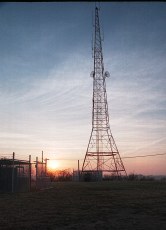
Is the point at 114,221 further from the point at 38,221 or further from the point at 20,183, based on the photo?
the point at 20,183

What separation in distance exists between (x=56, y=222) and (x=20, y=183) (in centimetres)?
1456

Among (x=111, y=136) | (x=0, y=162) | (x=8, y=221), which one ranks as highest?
(x=111, y=136)

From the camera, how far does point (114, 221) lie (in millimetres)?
8797

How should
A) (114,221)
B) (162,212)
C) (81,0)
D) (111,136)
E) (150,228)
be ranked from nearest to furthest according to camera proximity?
(81,0) < (150,228) < (114,221) < (162,212) < (111,136)

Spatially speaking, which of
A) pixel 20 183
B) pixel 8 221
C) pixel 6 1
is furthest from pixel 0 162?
pixel 6 1

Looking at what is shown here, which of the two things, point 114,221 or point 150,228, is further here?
point 114,221

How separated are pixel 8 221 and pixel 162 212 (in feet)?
14.2

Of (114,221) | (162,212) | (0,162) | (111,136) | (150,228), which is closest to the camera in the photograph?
(150,228)

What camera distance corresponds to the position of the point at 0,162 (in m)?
22.6

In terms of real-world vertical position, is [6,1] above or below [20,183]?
above

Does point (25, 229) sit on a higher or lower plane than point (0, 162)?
lower

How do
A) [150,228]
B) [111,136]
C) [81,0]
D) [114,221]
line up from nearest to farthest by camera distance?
[81,0] < [150,228] < [114,221] < [111,136]

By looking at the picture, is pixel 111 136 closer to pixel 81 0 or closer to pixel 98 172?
pixel 98 172

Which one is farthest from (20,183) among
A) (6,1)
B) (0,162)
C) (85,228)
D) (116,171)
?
(116,171)
